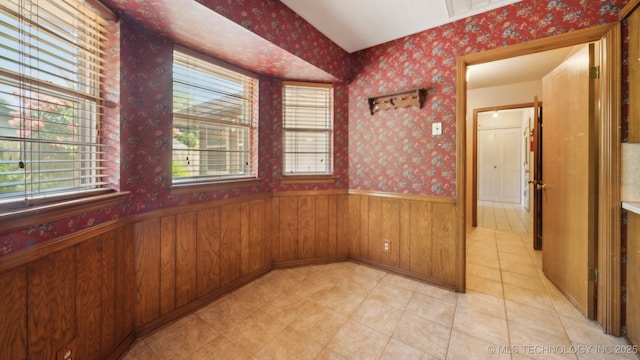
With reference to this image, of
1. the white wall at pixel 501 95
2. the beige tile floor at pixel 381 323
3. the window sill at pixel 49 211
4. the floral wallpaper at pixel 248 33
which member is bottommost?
the beige tile floor at pixel 381 323

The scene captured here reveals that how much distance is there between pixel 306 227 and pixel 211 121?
59.4 inches

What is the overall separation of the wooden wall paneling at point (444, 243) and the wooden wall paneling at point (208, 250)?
2.05 m

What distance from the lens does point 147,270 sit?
5.56 ft

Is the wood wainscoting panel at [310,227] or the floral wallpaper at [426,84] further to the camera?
the wood wainscoting panel at [310,227]

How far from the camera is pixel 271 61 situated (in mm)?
2242

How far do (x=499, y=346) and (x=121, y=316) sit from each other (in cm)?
244

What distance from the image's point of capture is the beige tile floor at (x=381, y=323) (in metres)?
1.54

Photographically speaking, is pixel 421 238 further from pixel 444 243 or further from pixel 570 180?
pixel 570 180

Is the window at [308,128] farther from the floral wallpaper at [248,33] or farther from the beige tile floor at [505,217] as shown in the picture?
the beige tile floor at [505,217]

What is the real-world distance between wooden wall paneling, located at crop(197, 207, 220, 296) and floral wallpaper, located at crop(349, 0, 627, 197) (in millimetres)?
1578

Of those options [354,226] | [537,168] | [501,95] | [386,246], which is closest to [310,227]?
[354,226]

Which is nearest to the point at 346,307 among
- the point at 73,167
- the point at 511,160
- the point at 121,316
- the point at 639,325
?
the point at 121,316

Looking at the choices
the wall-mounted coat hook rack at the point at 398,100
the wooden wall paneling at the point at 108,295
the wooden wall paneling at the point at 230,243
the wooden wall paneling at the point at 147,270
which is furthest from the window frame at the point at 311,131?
the wooden wall paneling at the point at 108,295

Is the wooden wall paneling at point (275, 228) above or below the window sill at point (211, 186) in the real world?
below
